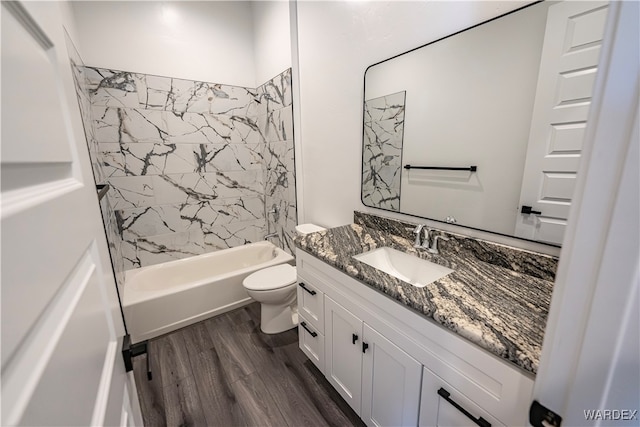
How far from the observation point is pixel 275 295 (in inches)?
78.2

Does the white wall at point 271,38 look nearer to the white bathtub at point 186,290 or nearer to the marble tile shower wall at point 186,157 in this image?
the marble tile shower wall at point 186,157

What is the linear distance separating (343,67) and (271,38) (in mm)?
1144


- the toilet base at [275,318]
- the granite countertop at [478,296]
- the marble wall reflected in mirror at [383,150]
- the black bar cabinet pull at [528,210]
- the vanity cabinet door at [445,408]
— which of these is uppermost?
the marble wall reflected in mirror at [383,150]

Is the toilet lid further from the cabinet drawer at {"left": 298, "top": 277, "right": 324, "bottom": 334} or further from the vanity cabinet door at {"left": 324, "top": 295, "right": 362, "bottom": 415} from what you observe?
the vanity cabinet door at {"left": 324, "top": 295, "right": 362, "bottom": 415}

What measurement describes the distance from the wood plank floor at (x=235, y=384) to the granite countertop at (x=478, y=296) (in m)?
0.88

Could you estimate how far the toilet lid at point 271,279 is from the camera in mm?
1984

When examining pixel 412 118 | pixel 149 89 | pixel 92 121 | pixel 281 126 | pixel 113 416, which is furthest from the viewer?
pixel 281 126

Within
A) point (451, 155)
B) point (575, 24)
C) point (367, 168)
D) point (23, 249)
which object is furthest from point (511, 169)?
point (23, 249)

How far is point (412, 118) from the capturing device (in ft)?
4.78

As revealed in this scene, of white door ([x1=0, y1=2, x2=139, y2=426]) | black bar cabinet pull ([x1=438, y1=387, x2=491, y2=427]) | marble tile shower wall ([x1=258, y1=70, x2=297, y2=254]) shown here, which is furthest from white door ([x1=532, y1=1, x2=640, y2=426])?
marble tile shower wall ([x1=258, y1=70, x2=297, y2=254])

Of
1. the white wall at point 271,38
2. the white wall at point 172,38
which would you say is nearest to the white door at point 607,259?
the white wall at point 271,38

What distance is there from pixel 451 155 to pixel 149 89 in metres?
2.67

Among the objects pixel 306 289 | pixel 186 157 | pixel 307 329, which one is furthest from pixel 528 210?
pixel 186 157

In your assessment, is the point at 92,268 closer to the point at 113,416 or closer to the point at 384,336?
the point at 113,416
